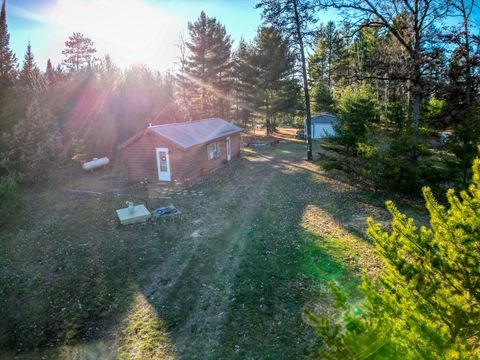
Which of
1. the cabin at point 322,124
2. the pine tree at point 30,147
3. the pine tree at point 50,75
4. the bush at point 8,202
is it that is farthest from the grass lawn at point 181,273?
the cabin at point 322,124

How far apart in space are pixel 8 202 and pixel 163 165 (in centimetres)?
754

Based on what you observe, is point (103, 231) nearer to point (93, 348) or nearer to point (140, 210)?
point (140, 210)

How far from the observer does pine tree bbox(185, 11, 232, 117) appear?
34.0 meters

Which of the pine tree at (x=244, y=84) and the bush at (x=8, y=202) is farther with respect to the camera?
the pine tree at (x=244, y=84)

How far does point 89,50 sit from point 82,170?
38176mm

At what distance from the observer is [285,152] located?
27.0m

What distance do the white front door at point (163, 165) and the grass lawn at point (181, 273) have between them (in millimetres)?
2696

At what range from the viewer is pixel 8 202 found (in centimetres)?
1145

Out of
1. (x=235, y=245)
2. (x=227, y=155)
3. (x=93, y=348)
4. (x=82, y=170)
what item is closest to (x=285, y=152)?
(x=227, y=155)

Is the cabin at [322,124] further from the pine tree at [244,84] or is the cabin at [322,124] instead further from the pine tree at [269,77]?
the pine tree at [244,84]

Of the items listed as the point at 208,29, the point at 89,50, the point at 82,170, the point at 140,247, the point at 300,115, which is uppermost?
the point at 89,50

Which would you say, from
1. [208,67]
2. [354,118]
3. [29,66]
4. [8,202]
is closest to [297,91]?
[208,67]

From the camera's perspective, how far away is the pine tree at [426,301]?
2262 mm

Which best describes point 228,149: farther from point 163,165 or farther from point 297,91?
A: point 297,91
